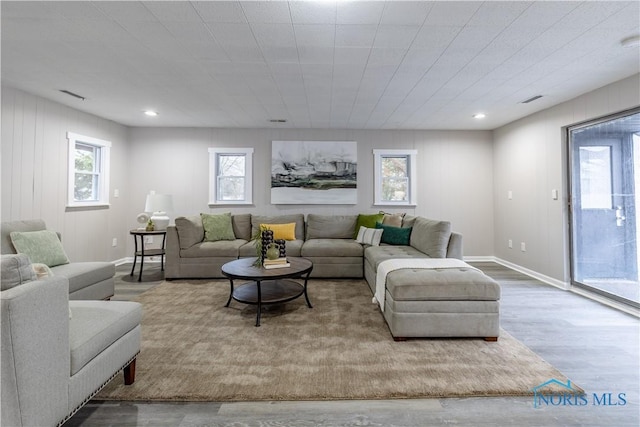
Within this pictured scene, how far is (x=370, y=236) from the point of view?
4582mm

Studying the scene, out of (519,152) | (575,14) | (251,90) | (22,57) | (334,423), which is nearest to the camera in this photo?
(334,423)

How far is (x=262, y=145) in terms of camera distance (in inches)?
220

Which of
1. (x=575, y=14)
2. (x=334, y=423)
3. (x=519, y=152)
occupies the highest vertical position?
(x=575, y=14)

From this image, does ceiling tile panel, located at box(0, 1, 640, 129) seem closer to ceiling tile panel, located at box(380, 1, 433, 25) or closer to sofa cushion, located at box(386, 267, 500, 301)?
ceiling tile panel, located at box(380, 1, 433, 25)

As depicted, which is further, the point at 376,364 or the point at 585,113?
→ the point at 585,113

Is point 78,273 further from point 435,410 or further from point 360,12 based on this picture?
point 360,12

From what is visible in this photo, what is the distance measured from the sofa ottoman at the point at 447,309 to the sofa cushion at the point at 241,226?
10.4 feet

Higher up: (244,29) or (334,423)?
(244,29)

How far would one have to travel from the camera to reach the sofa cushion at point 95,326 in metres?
1.47

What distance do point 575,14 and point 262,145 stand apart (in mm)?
4463

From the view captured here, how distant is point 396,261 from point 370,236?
1.52 metres

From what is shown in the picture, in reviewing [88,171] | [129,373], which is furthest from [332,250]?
[88,171]

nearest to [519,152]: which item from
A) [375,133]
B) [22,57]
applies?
[375,133]

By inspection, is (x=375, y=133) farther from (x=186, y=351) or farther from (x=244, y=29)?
(x=186, y=351)
